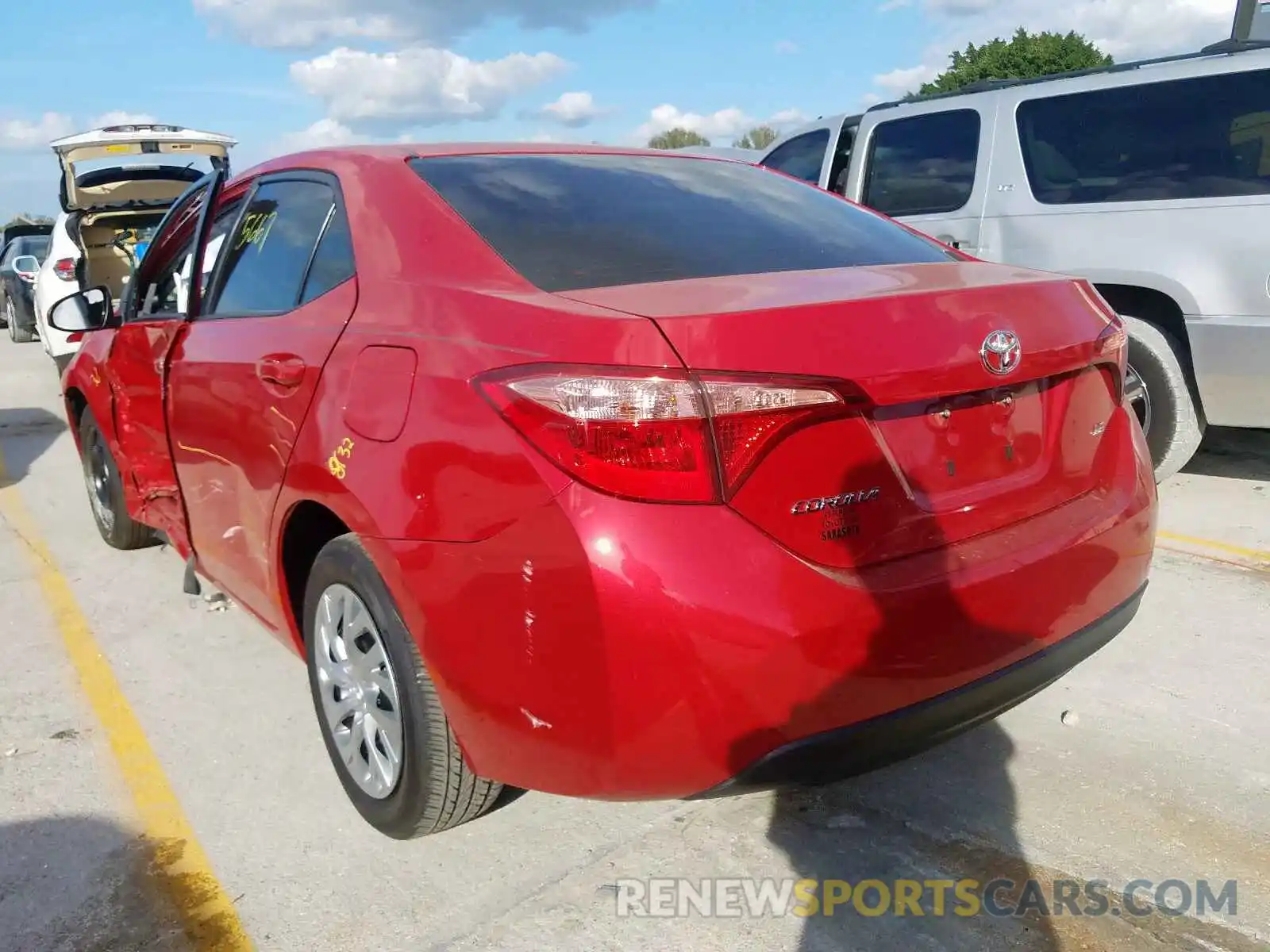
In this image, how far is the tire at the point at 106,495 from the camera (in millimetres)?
4555

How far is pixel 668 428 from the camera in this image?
1.80 meters

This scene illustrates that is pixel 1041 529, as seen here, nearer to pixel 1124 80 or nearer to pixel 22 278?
pixel 1124 80

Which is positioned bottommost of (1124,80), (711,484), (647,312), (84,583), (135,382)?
(84,583)

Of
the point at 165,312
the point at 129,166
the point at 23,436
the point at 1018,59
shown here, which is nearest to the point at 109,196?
the point at 129,166

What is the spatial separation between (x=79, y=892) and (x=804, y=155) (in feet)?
19.9

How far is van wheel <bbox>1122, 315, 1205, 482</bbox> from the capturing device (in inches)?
188

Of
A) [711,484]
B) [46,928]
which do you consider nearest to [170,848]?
[46,928]

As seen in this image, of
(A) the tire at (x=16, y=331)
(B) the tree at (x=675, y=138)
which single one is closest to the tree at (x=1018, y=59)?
(B) the tree at (x=675, y=138)

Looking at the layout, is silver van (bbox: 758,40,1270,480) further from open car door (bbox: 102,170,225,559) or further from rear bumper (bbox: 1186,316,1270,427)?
open car door (bbox: 102,170,225,559)

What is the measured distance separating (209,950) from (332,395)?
4.07ft

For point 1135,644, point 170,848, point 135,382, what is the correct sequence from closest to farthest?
point 170,848 → point 1135,644 → point 135,382

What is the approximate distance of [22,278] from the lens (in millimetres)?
13055

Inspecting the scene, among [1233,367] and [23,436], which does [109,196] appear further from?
[1233,367]

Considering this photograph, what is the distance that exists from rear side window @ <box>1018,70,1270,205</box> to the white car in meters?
7.07
